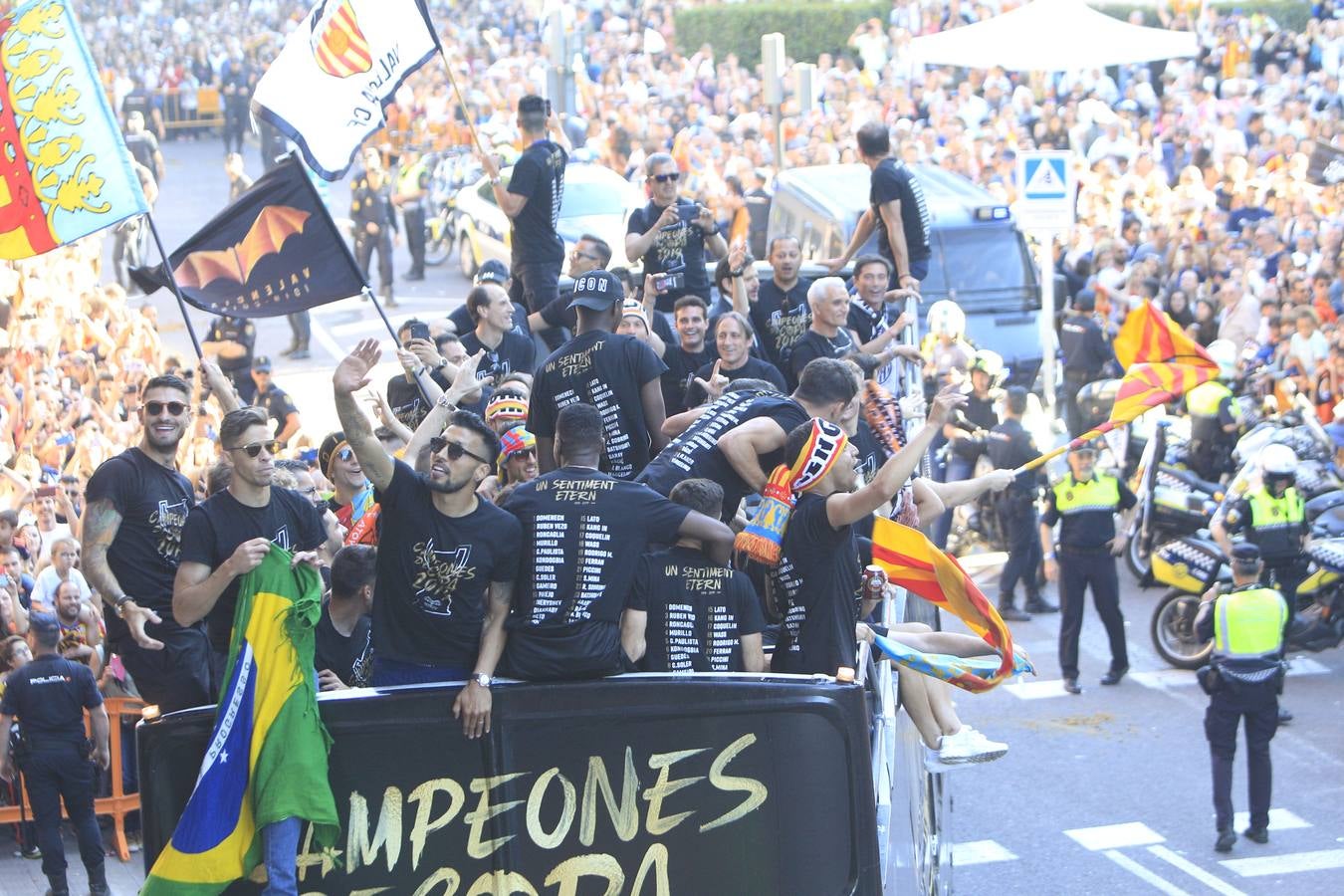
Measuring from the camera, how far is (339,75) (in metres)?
10.6

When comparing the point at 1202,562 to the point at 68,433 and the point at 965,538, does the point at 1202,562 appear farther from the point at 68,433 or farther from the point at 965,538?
the point at 68,433

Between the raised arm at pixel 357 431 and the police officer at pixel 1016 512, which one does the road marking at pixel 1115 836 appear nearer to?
the police officer at pixel 1016 512

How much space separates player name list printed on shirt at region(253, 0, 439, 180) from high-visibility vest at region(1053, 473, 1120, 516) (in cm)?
607

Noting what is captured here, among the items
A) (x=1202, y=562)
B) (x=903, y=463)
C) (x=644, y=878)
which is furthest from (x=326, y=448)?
(x=1202, y=562)

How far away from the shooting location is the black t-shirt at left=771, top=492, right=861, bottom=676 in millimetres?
6629

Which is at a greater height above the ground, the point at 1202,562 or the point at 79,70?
the point at 79,70

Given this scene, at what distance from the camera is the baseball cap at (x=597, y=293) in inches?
339

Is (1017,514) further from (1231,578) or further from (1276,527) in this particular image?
(1276,527)

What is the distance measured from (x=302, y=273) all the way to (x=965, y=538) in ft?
32.4

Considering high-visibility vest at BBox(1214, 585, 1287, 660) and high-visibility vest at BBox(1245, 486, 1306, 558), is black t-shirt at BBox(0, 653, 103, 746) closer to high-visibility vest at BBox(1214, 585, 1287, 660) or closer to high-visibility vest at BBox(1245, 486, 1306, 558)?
high-visibility vest at BBox(1214, 585, 1287, 660)

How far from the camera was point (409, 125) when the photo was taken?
35.1 m

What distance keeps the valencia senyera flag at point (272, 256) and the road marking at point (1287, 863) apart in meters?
6.28

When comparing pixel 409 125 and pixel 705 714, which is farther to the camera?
pixel 409 125

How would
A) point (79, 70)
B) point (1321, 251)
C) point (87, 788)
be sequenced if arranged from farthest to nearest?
1. point (1321, 251)
2. point (87, 788)
3. point (79, 70)
